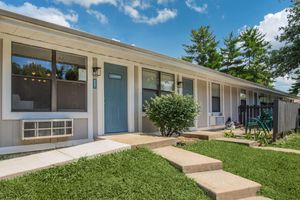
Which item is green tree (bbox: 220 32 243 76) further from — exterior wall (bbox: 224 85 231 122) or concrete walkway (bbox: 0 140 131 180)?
concrete walkway (bbox: 0 140 131 180)

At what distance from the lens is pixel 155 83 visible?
A: 8656 mm

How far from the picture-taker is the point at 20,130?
5.11m

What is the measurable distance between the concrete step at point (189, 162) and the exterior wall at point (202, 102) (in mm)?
5884

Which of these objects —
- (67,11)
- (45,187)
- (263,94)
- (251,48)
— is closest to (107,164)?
(45,187)

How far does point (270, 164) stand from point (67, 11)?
37.1 ft

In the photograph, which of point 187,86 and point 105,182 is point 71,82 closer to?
point 105,182

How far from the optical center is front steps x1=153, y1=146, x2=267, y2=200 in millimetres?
3709

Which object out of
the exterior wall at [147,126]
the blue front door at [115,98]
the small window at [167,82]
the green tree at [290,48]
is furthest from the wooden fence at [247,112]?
the blue front door at [115,98]

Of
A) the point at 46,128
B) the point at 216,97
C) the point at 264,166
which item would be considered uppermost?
the point at 216,97

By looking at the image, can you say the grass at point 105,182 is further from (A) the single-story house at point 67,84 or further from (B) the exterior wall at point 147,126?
(B) the exterior wall at point 147,126

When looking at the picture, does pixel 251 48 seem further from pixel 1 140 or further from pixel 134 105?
pixel 1 140

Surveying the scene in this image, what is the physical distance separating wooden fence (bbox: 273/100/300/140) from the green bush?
2.93m

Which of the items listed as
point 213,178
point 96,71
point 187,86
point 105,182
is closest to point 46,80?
point 96,71

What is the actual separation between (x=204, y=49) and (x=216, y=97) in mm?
17317
